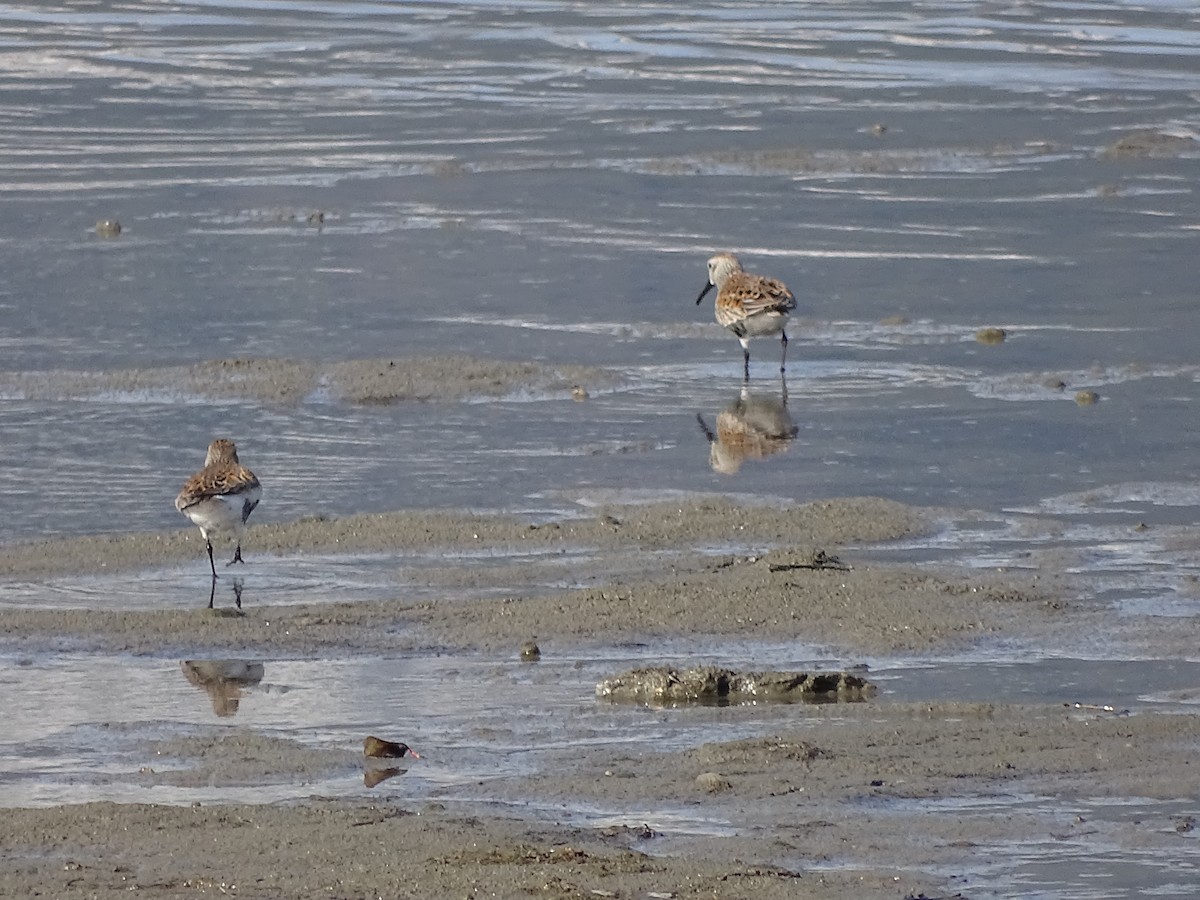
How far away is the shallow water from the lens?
1078 cm

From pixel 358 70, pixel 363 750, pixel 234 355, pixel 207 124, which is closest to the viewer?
pixel 363 750

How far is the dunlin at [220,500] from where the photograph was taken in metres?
9.96

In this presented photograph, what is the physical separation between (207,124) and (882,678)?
636 inches

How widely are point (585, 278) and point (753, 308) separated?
107 inches

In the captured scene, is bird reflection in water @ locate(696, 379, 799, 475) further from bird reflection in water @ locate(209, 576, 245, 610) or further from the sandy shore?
bird reflection in water @ locate(209, 576, 245, 610)

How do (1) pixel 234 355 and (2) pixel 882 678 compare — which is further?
(1) pixel 234 355

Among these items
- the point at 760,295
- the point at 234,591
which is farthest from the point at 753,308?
the point at 234,591

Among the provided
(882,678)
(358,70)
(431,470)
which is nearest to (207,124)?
(358,70)

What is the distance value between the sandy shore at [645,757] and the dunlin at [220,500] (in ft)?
1.23

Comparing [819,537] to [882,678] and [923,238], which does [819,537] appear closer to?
[882,678]

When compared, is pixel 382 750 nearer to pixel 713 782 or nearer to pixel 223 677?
pixel 713 782

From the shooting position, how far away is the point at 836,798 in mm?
7160

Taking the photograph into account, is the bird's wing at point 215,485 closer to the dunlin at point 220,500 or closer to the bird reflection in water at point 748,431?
the dunlin at point 220,500

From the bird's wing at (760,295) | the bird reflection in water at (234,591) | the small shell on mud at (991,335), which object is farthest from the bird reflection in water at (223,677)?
the small shell on mud at (991,335)
